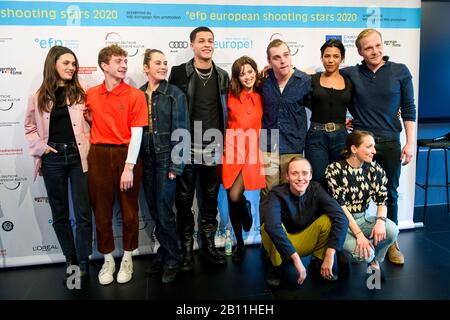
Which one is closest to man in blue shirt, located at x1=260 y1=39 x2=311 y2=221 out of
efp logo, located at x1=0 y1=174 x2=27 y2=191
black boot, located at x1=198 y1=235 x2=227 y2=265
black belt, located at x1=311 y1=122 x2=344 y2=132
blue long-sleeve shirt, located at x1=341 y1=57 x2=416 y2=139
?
black belt, located at x1=311 y1=122 x2=344 y2=132

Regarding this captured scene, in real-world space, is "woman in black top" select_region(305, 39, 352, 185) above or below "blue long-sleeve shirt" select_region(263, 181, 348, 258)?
above

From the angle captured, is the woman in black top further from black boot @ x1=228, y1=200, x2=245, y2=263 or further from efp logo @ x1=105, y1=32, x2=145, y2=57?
efp logo @ x1=105, y1=32, x2=145, y2=57

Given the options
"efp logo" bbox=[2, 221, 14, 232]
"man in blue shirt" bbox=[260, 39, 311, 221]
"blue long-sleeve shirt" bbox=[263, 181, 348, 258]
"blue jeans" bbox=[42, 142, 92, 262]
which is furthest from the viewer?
"efp logo" bbox=[2, 221, 14, 232]

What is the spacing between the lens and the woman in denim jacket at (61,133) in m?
2.58

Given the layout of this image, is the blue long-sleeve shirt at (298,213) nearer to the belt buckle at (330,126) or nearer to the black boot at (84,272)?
the belt buckle at (330,126)

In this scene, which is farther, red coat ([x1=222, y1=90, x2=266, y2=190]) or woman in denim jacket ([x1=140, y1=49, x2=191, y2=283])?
red coat ([x1=222, y1=90, x2=266, y2=190])

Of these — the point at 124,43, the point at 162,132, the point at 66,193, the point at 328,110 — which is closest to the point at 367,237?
the point at 328,110

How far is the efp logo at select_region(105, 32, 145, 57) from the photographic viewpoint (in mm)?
3043

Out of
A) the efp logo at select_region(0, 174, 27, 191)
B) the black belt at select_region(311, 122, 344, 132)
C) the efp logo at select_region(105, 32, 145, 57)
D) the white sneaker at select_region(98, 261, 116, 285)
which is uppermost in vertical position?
the efp logo at select_region(105, 32, 145, 57)

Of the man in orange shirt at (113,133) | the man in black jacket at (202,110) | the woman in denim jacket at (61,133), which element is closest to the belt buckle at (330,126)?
the man in black jacket at (202,110)

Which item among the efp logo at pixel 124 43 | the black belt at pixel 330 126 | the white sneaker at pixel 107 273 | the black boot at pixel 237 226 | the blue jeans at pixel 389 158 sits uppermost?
the efp logo at pixel 124 43

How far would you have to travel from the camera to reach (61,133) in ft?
8.66

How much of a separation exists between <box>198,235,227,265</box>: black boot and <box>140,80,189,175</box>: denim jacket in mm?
659

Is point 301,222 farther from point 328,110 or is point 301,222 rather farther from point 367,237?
point 328,110
